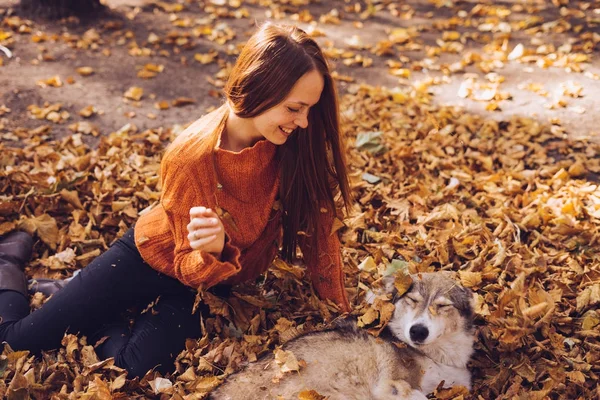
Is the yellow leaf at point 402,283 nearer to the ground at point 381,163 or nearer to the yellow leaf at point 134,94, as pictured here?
the ground at point 381,163

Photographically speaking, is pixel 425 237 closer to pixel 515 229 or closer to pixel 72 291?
pixel 515 229

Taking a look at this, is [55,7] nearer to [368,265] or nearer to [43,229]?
[43,229]

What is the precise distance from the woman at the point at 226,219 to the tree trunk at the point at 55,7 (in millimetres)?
5596

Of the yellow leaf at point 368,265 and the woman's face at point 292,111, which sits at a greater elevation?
the woman's face at point 292,111

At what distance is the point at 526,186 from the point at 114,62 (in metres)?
5.20

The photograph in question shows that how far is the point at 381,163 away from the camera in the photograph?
4.95 m

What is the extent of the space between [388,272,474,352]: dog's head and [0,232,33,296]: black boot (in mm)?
2430

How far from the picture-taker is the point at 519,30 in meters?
7.84

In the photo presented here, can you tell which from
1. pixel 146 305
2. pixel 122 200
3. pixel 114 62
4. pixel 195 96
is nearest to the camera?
pixel 146 305

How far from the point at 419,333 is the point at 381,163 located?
2.31 m

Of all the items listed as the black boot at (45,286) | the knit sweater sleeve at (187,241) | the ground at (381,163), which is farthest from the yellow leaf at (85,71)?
the knit sweater sleeve at (187,241)

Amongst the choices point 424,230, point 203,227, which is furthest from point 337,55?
point 203,227

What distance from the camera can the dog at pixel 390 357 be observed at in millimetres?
2742

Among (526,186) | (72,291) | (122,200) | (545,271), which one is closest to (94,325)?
(72,291)
